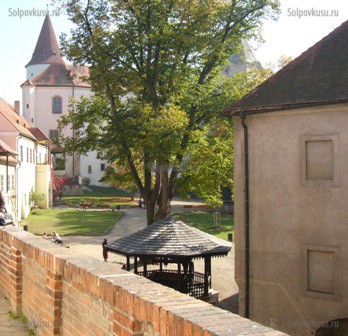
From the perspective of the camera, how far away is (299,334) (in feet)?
47.4

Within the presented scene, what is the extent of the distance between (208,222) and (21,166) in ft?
47.8

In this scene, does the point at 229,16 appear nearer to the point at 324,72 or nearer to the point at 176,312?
Answer: the point at 324,72

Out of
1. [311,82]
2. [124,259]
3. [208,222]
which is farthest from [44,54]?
[311,82]

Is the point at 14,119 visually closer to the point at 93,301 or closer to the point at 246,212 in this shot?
the point at 246,212

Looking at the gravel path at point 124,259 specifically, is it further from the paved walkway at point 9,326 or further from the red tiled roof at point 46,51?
the red tiled roof at point 46,51

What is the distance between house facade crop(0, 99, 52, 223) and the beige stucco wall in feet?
51.5

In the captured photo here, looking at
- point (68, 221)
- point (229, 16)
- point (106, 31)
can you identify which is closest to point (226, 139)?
point (229, 16)

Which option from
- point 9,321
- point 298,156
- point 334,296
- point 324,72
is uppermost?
point 324,72

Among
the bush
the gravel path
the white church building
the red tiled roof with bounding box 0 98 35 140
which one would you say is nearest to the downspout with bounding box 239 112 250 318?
the gravel path

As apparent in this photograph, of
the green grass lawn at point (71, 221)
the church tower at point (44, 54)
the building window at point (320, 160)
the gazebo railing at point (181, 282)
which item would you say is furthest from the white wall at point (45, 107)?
the building window at point (320, 160)

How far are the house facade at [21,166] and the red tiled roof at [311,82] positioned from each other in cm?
1573

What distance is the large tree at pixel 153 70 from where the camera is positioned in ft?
72.7

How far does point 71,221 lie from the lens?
39.2 metres

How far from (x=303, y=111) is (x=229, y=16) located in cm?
1095
